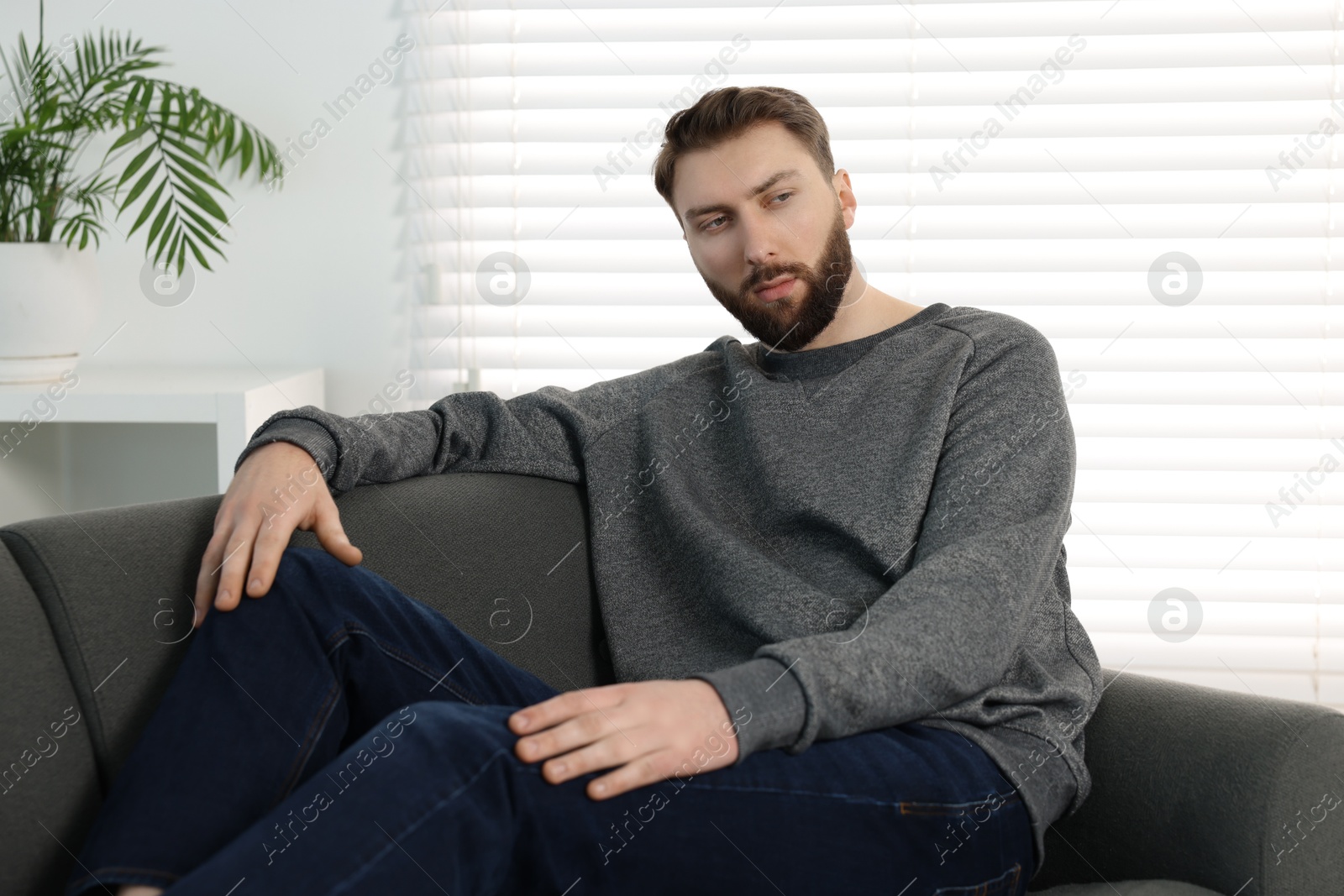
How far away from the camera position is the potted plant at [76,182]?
1.86 meters

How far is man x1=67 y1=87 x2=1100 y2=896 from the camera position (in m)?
0.80

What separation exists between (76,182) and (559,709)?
68.5 inches

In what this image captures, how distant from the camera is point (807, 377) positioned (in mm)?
1334

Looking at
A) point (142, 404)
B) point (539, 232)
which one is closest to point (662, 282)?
point (539, 232)

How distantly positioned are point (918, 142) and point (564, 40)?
70cm

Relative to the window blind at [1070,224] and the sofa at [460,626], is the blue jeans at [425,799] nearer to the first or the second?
the sofa at [460,626]

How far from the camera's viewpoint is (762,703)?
0.87 meters

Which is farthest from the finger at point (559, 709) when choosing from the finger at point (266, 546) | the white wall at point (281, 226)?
the white wall at point (281, 226)

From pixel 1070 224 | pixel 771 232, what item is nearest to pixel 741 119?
pixel 771 232

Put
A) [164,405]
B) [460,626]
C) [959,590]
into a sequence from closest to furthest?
[959,590]
[460,626]
[164,405]

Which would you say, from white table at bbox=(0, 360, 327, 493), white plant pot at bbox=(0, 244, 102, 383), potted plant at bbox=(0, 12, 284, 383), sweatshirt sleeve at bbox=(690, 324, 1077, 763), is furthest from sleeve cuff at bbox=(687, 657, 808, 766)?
white plant pot at bbox=(0, 244, 102, 383)

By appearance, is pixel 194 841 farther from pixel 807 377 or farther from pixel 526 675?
pixel 807 377

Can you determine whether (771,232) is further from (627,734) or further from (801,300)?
(627,734)

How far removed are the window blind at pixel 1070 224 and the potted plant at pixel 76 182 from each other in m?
0.38
